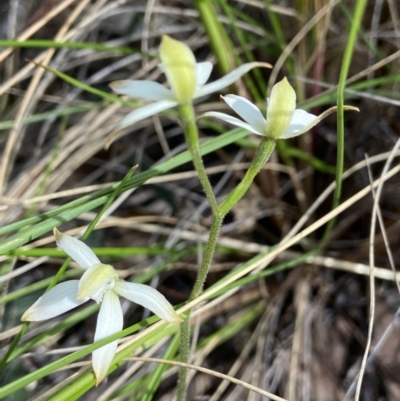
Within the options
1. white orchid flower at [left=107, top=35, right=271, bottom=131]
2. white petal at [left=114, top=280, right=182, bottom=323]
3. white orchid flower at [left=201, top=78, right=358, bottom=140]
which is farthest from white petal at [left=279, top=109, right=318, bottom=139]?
white petal at [left=114, top=280, right=182, bottom=323]

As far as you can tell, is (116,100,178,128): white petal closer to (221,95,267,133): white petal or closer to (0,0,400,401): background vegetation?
(221,95,267,133): white petal

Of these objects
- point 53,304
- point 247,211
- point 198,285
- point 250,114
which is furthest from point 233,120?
point 247,211

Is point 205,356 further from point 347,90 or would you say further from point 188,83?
point 188,83

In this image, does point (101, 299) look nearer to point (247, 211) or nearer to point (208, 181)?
point (208, 181)

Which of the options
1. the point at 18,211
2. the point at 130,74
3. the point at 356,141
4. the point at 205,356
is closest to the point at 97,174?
the point at 18,211

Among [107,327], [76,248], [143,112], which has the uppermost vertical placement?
[143,112]

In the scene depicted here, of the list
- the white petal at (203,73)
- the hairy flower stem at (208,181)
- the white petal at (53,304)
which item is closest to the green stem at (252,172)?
the hairy flower stem at (208,181)
